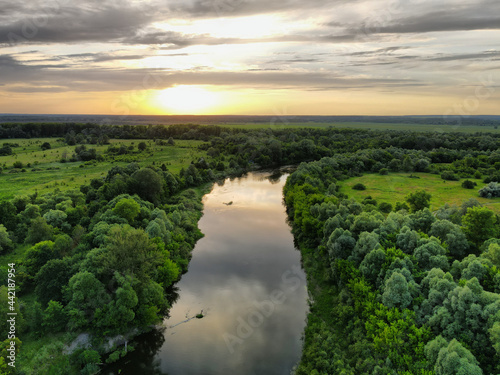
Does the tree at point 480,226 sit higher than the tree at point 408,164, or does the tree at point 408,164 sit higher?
the tree at point 480,226

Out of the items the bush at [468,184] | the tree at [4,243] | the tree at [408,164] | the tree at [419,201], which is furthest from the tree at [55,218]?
the tree at [408,164]

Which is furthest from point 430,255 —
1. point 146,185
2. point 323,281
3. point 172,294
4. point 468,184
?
point 468,184

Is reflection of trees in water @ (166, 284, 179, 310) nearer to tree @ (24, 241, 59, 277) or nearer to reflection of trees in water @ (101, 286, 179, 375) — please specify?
reflection of trees in water @ (101, 286, 179, 375)

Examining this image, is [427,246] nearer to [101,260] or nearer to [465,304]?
[465,304]

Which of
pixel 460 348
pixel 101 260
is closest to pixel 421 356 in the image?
pixel 460 348

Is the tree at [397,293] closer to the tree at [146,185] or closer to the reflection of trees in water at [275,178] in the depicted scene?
the tree at [146,185]

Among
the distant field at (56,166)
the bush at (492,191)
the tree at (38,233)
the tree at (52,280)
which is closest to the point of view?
the tree at (52,280)
